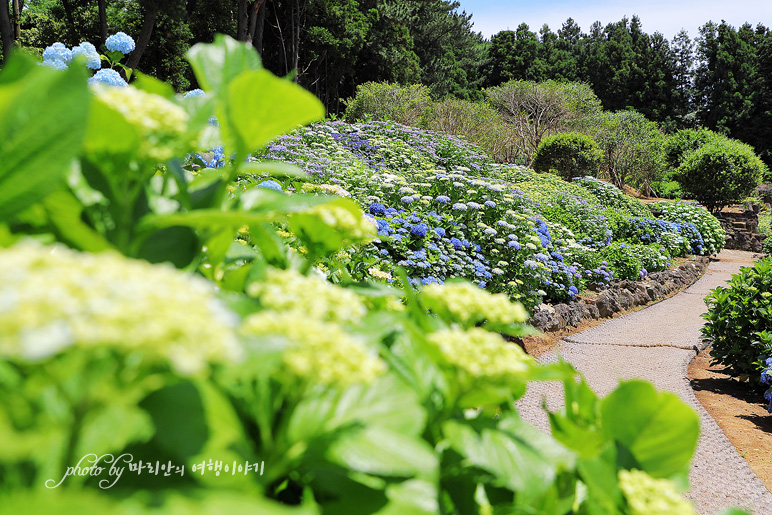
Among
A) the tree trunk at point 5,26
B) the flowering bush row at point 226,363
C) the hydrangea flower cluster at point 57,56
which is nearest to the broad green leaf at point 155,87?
the flowering bush row at point 226,363

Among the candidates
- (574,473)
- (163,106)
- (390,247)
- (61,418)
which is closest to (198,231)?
(163,106)

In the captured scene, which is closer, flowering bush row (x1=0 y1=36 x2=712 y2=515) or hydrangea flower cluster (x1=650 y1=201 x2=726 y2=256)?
flowering bush row (x1=0 y1=36 x2=712 y2=515)

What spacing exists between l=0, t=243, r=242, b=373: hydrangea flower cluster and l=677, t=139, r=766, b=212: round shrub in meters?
23.7

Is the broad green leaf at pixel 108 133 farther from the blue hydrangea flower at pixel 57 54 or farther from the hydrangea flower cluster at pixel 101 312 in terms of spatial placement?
the blue hydrangea flower at pixel 57 54

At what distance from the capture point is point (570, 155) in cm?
1927

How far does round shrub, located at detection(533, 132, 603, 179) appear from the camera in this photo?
19.1 m

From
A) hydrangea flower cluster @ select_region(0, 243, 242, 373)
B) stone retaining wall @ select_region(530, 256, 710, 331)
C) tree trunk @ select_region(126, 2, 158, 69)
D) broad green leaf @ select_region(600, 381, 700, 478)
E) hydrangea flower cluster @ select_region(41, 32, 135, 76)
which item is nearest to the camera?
hydrangea flower cluster @ select_region(0, 243, 242, 373)

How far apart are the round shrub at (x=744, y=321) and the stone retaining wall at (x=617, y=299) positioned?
166cm

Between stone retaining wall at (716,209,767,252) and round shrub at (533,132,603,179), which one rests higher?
round shrub at (533,132,603,179)

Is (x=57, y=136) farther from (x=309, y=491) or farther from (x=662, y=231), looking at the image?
(x=662, y=231)

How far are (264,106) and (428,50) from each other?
126 ft

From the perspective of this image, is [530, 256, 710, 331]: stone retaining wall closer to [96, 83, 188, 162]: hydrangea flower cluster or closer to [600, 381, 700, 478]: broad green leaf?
[600, 381, 700, 478]: broad green leaf

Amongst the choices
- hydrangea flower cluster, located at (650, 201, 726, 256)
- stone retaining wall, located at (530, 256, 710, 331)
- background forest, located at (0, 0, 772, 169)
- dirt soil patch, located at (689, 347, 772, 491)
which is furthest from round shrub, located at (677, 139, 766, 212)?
dirt soil patch, located at (689, 347, 772, 491)

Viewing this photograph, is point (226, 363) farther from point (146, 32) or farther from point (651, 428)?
point (146, 32)
